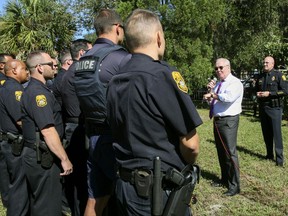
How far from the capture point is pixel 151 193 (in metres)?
2.18

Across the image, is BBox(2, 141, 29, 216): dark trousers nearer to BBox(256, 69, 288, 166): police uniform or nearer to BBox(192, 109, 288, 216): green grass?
BBox(192, 109, 288, 216): green grass

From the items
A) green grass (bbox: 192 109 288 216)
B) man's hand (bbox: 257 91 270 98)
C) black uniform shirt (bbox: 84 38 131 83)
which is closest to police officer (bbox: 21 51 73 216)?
black uniform shirt (bbox: 84 38 131 83)

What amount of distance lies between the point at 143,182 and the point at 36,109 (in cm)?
167

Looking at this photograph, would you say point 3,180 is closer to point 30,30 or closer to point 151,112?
point 151,112

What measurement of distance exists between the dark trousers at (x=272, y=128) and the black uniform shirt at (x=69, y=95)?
428 cm

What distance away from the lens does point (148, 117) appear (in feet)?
7.10

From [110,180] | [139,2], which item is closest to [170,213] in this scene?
[110,180]

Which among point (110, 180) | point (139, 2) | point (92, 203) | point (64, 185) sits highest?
point (139, 2)

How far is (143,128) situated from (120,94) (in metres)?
0.28

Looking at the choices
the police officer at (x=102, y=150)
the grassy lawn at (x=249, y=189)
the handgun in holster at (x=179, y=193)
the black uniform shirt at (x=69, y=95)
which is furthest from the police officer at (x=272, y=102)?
the handgun in holster at (x=179, y=193)

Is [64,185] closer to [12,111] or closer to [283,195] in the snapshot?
[12,111]

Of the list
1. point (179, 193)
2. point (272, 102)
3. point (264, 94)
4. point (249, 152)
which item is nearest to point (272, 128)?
point (272, 102)

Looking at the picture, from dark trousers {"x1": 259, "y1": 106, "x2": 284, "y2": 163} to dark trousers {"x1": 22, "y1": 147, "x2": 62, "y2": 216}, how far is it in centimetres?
463

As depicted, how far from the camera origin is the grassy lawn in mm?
4734
